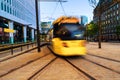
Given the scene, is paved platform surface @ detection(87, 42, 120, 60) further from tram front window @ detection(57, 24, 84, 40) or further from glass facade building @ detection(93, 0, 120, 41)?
glass facade building @ detection(93, 0, 120, 41)

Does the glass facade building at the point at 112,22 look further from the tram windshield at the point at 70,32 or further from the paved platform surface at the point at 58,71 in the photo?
the paved platform surface at the point at 58,71

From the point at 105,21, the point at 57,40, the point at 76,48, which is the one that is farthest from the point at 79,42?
the point at 105,21

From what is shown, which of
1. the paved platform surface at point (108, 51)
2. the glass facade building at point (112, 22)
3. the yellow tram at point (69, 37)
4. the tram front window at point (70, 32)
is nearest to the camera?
the yellow tram at point (69, 37)

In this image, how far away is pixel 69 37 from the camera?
60.6 feet

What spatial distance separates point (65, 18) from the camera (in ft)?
64.8

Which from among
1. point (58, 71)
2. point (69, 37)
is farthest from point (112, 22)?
point (58, 71)

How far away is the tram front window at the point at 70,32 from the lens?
730 inches

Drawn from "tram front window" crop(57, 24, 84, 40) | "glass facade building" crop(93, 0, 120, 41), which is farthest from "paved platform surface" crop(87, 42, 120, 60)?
"glass facade building" crop(93, 0, 120, 41)

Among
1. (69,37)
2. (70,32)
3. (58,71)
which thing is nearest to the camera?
(58,71)

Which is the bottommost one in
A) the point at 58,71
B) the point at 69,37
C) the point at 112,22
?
the point at 58,71

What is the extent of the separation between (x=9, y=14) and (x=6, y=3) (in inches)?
107

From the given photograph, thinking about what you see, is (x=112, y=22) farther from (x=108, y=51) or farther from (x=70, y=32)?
(x=70, y=32)

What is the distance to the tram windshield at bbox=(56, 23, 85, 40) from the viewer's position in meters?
18.5

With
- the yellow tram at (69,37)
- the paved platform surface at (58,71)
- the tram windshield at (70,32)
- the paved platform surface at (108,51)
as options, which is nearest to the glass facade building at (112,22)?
the paved platform surface at (108,51)
